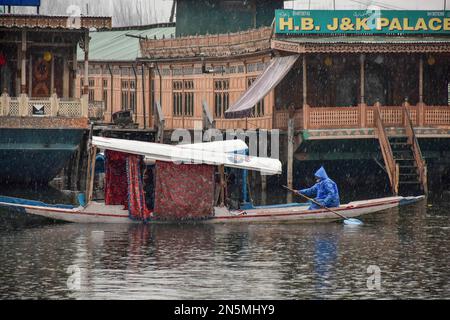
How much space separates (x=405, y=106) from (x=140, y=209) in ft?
48.7

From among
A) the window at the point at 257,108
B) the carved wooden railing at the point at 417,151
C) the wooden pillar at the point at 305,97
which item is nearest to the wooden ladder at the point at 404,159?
the carved wooden railing at the point at 417,151

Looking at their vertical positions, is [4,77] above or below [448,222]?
above

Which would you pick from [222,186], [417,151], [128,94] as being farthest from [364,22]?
[128,94]

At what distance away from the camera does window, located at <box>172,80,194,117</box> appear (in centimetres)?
5425

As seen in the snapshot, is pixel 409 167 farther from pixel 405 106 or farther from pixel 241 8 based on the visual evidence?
pixel 241 8

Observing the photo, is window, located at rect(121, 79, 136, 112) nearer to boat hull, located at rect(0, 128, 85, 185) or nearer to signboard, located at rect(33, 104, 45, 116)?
boat hull, located at rect(0, 128, 85, 185)

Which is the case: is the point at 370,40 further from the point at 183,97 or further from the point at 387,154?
the point at 183,97

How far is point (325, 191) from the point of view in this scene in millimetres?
33656

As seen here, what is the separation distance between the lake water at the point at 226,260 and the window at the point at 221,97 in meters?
17.0

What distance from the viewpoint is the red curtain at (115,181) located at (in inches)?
1356

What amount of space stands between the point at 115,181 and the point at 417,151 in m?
13.4

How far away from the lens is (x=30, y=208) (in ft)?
108

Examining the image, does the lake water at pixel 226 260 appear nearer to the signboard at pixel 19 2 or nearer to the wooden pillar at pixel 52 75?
the signboard at pixel 19 2
